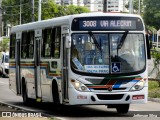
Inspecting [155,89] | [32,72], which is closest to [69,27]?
[32,72]

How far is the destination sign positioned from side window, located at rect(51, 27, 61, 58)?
3.62ft

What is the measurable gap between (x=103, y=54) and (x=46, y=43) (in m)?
2.89

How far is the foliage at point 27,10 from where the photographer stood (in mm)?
110550

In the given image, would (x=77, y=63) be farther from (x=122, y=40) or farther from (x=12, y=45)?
(x=12, y=45)

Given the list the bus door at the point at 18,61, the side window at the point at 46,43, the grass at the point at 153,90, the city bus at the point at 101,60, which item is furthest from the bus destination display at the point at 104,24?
the grass at the point at 153,90

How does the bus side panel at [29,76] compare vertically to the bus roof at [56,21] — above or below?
below

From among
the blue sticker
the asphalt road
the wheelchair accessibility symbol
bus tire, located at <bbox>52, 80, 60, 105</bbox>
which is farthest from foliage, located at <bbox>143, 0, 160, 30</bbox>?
the blue sticker

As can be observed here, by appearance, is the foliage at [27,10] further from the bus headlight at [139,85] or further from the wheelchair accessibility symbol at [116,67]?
the wheelchair accessibility symbol at [116,67]

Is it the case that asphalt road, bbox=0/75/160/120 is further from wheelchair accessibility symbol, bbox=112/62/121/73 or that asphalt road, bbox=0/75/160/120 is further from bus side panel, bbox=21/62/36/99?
wheelchair accessibility symbol, bbox=112/62/121/73

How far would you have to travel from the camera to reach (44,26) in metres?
21.0

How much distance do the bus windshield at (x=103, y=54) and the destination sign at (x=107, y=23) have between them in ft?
0.69

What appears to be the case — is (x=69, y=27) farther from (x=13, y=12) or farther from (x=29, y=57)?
(x=13, y=12)

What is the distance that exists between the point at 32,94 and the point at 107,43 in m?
5.13

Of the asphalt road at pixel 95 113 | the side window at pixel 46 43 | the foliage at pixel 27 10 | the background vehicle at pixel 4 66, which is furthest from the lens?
the foliage at pixel 27 10
